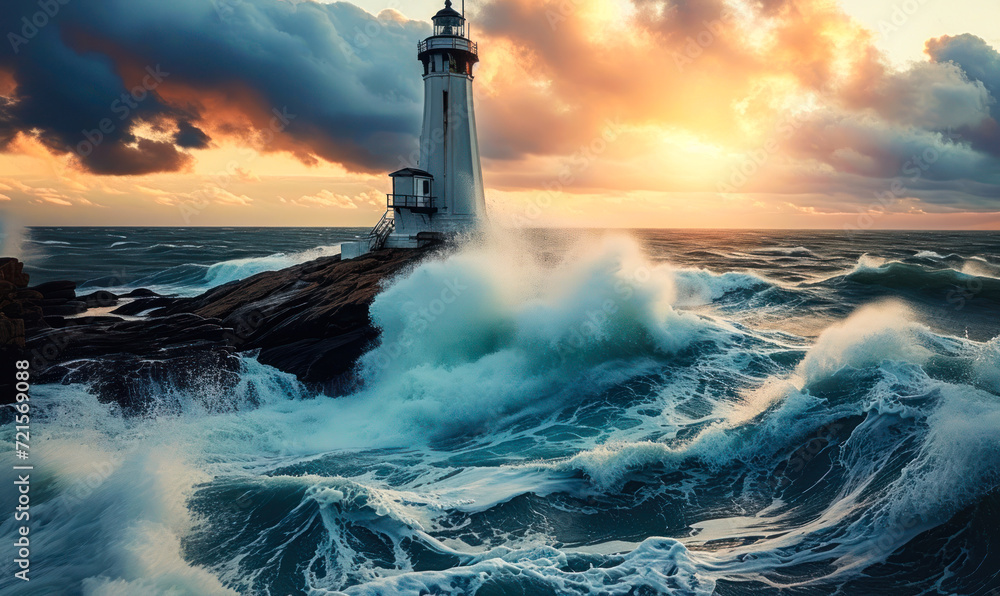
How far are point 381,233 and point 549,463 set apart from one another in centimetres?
1566

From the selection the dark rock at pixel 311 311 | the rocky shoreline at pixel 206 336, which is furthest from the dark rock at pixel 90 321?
the dark rock at pixel 311 311

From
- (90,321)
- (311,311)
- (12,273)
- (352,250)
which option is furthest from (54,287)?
(311,311)

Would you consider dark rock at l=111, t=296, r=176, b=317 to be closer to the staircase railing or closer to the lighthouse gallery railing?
the staircase railing

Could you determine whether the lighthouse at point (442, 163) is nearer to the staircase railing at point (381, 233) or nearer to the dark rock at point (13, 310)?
the staircase railing at point (381, 233)

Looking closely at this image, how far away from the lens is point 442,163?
68.4ft

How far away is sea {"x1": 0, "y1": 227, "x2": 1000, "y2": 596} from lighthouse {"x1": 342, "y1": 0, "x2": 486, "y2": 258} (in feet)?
24.6

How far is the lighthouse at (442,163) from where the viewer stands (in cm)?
2002

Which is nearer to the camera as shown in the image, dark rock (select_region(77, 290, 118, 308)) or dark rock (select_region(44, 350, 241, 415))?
dark rock (select_region(44, 350, 241, 415))

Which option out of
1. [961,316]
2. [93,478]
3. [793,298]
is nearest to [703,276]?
[793,298]

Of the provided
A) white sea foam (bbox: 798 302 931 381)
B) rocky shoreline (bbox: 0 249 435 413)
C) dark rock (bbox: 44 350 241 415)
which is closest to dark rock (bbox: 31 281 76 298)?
rocky shoreline (bbox: 0 249 435 413)

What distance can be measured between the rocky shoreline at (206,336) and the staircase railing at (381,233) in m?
2.18

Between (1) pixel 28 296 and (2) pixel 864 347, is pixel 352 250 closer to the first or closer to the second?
(1) pixel 28 296

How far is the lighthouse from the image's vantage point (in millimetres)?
20016

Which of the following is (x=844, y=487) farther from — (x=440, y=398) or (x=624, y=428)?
(x=440, y=398)
